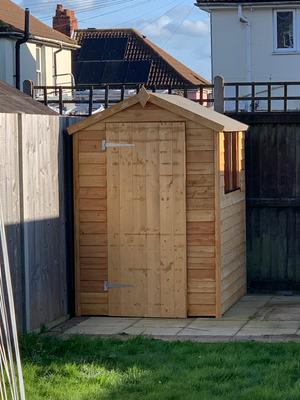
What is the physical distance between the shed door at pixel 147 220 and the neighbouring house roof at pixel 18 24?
1809cm

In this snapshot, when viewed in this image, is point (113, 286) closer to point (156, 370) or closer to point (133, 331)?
point (133, 331)

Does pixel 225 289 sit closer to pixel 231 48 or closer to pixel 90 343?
pixel 90 343

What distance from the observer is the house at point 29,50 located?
92.5 ft

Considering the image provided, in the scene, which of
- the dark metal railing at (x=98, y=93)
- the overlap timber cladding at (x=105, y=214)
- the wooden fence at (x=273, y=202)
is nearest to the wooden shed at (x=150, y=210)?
the overlap timber cladding at (x=105, y=214)

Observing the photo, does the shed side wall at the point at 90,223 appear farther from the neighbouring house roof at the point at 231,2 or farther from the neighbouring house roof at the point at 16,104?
the neighbouring house roof at the point at 231,2

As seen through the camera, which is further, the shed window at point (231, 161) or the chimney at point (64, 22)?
the chimney at point (64, 22)

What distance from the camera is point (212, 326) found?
10.5 metres

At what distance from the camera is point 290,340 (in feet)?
31.0

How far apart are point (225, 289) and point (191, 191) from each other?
1.31 metres

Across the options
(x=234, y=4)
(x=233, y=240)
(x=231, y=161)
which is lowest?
(x=233, y=240)

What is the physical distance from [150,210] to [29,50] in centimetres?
1998

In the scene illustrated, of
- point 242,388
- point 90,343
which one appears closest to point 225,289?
point 90,343

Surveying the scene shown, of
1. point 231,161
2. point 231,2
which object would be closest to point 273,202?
point 231,161

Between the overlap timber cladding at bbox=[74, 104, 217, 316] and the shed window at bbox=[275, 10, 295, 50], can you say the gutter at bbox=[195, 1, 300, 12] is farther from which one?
the overlap timber cladding at bbox=[74, 104, 217, 316]
